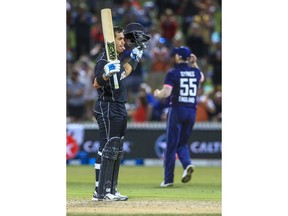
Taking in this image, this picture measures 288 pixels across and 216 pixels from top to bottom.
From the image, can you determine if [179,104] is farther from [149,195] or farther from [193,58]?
[149,195]

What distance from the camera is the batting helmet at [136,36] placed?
13.0m

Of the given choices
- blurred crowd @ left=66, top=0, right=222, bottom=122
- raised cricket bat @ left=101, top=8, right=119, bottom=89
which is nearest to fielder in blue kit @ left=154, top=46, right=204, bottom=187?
raised cricket bat @ left=101, top=8, right=119, bottom=89

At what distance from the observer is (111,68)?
11.9m

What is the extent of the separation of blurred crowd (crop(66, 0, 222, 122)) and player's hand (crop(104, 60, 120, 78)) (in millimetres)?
11222

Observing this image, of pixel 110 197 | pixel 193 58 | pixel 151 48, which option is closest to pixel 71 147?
pixel 151 48

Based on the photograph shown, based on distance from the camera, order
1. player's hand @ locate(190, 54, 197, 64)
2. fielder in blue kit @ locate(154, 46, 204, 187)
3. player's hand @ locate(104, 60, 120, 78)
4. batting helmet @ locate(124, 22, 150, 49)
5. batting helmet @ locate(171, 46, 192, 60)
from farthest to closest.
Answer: player's hand @ locate(190, 54, 197, 64)
fielder in blue kit @ locate(154, 46, 204, 187)
batting helmet @ locate(171, 46, 192, 60)
batting helmet @ locate(124, 22, 150, 49)
player's hand @ locate(104, 60, 120, 78)

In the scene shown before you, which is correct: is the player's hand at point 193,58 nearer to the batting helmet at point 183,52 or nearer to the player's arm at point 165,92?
the batting helmet at point 183,52

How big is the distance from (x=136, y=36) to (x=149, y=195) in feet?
8.26

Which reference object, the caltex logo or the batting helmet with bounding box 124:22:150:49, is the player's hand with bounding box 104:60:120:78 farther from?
the caltex logo

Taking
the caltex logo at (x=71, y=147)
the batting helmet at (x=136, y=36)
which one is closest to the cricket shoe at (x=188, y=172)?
the batting helmet at (x=136, y=36)

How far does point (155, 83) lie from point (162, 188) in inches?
382

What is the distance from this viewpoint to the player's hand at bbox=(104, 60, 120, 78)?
11.9 meters
